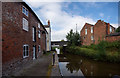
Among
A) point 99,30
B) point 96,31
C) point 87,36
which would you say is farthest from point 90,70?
point 87,36

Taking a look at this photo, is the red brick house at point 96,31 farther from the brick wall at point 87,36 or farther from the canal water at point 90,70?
the canal water at point 90,70

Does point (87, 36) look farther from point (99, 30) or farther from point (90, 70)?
point (90, 70)

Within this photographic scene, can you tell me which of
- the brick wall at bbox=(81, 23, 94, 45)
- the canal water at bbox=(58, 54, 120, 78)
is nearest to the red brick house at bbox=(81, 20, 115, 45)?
the brick wall at bbox=(81, 23, 94, 45)

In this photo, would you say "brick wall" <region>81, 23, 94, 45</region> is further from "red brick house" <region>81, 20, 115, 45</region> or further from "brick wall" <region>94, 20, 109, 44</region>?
"brick wall" <region>94, 20, 109, 44</region>

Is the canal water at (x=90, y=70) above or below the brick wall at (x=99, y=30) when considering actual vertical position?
below

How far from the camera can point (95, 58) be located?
13625mm

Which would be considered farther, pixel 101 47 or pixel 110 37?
pixel 110 37

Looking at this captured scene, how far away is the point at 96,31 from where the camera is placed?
982 inches

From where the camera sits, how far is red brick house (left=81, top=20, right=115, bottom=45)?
896 inches

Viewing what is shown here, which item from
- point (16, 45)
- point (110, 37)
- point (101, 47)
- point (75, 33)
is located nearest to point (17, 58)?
point (16, 45)

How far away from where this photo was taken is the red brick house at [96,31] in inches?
896

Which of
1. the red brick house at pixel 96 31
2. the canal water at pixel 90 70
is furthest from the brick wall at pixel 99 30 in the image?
the canal water at pixel 90 70

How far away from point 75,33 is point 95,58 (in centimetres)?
1535

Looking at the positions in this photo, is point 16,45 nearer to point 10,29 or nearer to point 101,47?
point 10,29
